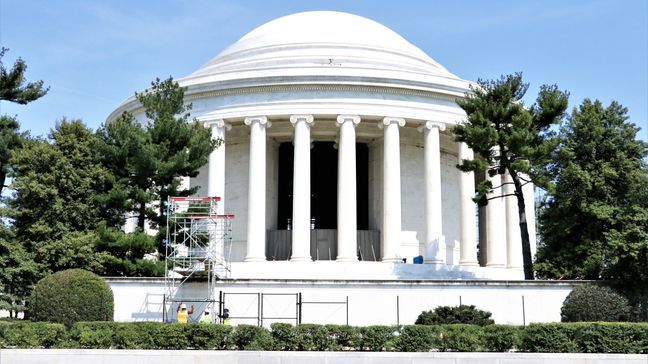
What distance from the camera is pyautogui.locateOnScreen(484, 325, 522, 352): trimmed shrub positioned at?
32844 millimetres

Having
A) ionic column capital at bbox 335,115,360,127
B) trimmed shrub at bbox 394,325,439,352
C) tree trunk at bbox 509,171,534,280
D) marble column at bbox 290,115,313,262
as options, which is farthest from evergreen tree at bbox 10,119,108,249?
tree trunk at bbox 509,171,534,280

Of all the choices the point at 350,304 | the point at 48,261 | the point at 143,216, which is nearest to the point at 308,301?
the point at 350,304

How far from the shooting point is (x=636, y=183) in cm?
4466

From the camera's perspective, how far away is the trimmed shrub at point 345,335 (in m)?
33.1

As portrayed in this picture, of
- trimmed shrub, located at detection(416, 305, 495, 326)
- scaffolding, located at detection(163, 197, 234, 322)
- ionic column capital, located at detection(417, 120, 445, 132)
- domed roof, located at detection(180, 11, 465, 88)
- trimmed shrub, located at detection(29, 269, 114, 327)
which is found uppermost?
domed roof, located at detection(180, 11, 465, 88)

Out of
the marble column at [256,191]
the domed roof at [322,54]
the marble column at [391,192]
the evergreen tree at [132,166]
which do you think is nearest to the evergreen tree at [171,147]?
the evergreen tree at [132,166]

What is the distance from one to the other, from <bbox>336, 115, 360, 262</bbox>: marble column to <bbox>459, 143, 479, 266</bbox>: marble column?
811cm

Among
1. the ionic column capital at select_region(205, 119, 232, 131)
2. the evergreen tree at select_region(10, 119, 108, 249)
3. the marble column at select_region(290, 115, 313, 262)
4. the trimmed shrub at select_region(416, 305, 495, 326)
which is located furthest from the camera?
the ionic column capital at select_region(205, 119, 232, 131)

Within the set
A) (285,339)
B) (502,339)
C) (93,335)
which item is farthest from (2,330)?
(502,339)

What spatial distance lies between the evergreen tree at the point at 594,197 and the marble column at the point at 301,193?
1601cm

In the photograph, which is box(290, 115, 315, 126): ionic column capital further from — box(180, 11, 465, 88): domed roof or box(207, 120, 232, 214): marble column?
box(207, 120, 232, 214): marble column

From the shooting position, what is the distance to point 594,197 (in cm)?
4597

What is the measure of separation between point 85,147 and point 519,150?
1002 inches

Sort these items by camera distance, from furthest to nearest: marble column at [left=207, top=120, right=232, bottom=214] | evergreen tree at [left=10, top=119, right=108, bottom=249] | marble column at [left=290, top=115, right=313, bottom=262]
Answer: marble column at [left=207, top=120, right=232, bottom=214] < marble column at [left=290, top=115, right=313, bottom=262] < evergreen tree at [left=10, top=119, right=108, bottom=249]
